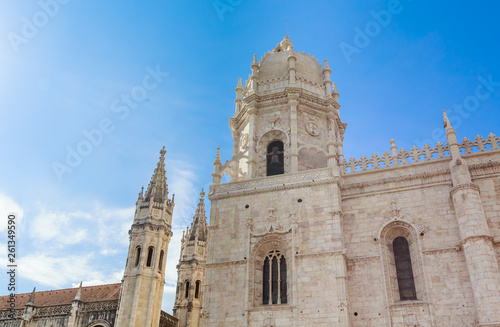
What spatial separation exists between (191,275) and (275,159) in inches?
544

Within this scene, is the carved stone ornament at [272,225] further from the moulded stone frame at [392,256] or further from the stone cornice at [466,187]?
the stone cornice at [466,187]

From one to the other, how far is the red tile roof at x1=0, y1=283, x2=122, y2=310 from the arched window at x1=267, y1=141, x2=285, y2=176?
42.5ft

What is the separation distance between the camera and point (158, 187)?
1193 inches

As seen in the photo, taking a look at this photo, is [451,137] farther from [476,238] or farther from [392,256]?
[392,256]

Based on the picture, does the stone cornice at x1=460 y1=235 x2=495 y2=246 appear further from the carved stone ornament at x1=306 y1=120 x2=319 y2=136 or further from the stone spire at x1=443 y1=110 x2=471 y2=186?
the carved stone ornament at x1=306 y1=120 x2=319 y2=136

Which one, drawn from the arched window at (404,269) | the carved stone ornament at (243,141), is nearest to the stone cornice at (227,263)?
the arched window at (404,269)

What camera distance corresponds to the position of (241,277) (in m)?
20.9

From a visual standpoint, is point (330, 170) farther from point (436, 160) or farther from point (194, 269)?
point (194, 269)

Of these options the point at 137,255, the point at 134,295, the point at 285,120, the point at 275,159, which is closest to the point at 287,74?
the point at 285,120

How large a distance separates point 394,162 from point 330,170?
10.6 ft

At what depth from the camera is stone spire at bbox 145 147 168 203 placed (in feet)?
97.6

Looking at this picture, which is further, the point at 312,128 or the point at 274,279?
the point at 312,128

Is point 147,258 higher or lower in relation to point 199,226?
lower

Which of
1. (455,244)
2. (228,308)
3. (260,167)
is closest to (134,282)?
(228,308)
